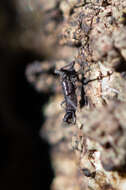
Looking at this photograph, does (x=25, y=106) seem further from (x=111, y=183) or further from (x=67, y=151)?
(x=111, y=183)

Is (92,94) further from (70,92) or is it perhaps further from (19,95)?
(19,95)

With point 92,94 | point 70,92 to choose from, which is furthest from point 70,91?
point 92,94

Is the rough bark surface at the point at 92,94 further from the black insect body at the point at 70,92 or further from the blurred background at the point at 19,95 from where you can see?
the blurred background at the point at 19,95

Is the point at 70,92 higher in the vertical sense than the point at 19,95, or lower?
lower

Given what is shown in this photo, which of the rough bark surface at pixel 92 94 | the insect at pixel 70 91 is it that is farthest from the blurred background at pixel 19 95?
the insect at pixel 70 91

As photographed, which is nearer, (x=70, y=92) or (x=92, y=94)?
(x=92, y=94)

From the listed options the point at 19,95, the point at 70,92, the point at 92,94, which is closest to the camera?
the point at 92,94

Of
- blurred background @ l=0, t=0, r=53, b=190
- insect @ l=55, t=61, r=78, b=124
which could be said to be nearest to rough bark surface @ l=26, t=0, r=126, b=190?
insect @ l=55, t=61, r=78, b=124
